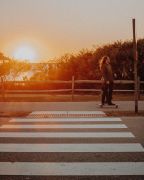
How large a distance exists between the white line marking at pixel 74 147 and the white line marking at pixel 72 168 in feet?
3.48

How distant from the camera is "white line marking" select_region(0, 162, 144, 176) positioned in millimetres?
7164

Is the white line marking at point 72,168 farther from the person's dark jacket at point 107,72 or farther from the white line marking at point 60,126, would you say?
the person's dark jacket at point 107,72

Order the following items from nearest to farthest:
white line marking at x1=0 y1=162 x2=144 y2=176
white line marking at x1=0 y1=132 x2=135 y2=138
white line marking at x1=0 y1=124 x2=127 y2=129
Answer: white line marking at x1=0 y1=162 x2=144 y2=176, white line marking at x1=0 y1=132 x2=135 y2=138, white line marking at x1=0 y1=124 x2=127 y2=129

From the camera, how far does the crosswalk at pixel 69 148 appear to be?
24.1 ft

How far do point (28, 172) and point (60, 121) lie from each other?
229 inches

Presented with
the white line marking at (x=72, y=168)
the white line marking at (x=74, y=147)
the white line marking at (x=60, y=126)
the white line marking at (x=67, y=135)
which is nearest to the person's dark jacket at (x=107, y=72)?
the white line marking at (x=60, y=126)

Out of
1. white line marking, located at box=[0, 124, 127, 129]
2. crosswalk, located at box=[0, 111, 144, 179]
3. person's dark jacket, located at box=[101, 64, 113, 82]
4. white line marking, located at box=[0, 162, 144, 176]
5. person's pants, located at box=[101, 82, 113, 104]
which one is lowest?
white line marking, located at box=[0, 162, 144, 176]

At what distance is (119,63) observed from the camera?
1270 inches

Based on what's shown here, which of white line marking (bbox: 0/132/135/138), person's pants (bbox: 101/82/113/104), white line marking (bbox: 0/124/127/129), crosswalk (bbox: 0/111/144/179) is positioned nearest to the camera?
crosswalk (bbox: 0/111/144/179)

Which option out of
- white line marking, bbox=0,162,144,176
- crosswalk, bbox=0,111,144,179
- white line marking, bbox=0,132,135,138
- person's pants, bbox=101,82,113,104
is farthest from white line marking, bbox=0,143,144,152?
person's pants, bbox=101,82,113,104

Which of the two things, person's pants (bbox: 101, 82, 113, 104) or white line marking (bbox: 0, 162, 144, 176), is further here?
person's pants (bbox: 101, 82, 113, 104)

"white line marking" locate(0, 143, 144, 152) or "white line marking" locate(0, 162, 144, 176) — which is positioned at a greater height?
"white line marking" locate(0, 143, 144, 152)

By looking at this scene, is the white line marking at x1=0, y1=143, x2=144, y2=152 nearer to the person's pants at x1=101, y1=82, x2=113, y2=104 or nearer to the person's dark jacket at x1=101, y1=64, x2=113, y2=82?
the person's pants at x1=101, y1=82, x2=113, y2=104

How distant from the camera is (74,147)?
916 cm
